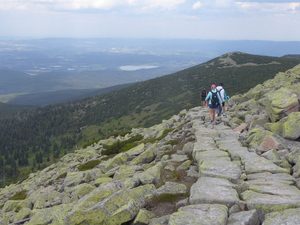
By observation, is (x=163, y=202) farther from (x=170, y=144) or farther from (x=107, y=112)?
(x=107, y=112)

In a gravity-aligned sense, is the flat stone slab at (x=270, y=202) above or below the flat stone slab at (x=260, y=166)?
above

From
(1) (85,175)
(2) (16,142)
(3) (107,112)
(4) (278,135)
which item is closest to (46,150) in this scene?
(2) (16,142)

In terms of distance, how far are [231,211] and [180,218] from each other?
1874 mm

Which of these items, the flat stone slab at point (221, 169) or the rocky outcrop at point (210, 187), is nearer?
the rocky outcrop at point (210, 187)

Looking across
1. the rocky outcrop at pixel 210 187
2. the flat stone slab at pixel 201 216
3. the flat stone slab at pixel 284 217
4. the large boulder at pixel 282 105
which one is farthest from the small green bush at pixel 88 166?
the flat stone slab at pixel 284 217

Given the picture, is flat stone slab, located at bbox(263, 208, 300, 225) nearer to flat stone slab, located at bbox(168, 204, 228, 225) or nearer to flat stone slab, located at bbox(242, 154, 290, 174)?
flat stone slab, located at bbox(168, 204, 228, 225)

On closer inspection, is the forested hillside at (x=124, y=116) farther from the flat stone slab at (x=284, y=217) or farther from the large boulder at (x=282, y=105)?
the flat stone slab at (x=284, y=217)

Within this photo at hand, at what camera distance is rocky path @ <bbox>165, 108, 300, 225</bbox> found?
779 cm

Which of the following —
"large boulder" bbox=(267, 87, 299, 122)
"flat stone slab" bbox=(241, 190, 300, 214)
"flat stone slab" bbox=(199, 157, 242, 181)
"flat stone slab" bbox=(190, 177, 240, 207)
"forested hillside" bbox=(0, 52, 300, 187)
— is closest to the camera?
"flat stone slab" bbox=(241, 190, 300, 214)

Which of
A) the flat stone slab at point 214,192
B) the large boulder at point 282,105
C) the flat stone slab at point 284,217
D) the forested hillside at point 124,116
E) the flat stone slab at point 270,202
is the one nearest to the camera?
the flat stone slab at point 284,217

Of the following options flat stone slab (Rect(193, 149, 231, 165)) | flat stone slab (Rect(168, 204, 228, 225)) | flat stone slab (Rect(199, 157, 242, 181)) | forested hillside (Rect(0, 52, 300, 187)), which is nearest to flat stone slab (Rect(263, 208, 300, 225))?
flat stone slab (Rect(168, 204, 228, 225))

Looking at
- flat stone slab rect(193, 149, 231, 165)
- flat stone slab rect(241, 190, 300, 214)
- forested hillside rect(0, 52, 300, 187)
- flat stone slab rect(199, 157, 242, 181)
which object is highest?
flat stone slab rect(241, 190, 300, 214)

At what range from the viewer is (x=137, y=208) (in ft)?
31.1

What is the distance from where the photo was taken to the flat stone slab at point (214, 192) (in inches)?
354
